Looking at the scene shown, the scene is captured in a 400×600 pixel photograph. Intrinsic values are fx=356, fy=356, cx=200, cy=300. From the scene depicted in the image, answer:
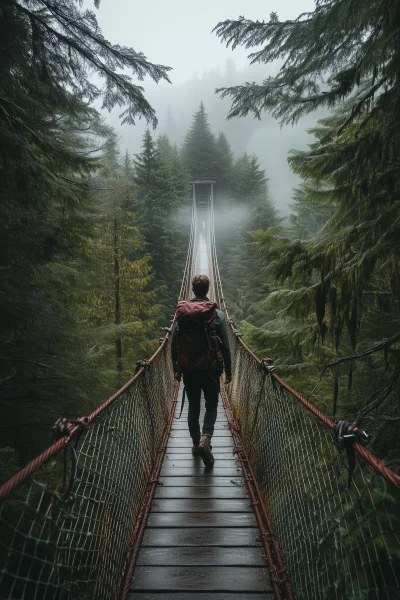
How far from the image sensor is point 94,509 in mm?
1702

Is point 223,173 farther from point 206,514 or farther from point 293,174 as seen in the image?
point 206,514

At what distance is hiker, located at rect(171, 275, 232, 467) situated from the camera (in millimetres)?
2303

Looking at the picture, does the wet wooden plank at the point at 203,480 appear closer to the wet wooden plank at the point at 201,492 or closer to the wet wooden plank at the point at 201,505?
the wet wooden plank at the point at 201,492

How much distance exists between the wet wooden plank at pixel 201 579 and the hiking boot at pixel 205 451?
2.69 ft

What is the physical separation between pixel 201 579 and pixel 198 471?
0.96 m

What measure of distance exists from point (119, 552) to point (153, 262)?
15093 millimetres

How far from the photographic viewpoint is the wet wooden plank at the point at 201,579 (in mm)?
1497

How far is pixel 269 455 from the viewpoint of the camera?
2129mm

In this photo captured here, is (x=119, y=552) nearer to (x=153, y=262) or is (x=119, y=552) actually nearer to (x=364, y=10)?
(x=364, y=10)

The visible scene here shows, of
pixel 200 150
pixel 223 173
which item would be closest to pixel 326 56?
pixel 223 173

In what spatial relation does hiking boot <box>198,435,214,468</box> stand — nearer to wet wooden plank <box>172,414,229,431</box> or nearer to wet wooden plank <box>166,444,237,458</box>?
wet wooden plank <box>166,444,237,458</box>

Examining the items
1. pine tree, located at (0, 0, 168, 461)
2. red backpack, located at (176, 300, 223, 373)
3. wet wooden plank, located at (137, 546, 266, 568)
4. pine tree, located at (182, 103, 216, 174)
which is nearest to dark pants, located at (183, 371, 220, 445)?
red backpack, located at (176, 300, 223, 373)

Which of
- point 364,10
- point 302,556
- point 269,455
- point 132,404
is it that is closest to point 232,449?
point 269,455

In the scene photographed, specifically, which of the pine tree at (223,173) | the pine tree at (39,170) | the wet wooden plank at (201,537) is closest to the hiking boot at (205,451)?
the wet wooden plank at (201,537)
